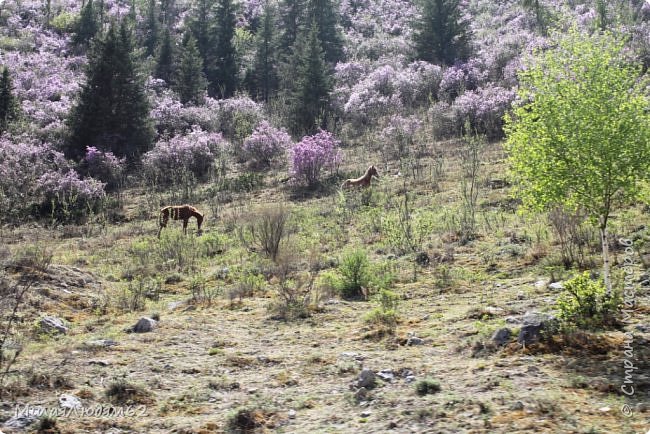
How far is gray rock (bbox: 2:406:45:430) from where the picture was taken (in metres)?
5.87

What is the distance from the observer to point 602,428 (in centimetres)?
507

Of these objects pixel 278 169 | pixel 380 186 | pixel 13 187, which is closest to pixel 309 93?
pixel 278 169

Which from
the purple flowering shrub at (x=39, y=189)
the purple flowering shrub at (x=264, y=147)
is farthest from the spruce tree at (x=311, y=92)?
the purple flowering shrub at (x=39, y=189)

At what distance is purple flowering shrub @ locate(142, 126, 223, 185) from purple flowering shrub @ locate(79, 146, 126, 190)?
132 centimetres

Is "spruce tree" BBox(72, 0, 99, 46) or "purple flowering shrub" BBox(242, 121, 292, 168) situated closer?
"purple flowering shrub" BBox(242, 121, 292, 168)

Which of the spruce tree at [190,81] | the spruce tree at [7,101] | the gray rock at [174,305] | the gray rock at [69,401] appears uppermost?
the spruce tree at [190,81]

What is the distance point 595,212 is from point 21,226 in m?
19.5

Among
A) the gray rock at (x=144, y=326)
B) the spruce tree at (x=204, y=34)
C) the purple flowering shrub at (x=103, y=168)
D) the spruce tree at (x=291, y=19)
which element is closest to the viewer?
the gray rock at (x=144, y=326)

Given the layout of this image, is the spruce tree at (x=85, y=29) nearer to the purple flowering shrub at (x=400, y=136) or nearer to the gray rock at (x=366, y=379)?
the purple flowering shrub at (x=400, y=136)

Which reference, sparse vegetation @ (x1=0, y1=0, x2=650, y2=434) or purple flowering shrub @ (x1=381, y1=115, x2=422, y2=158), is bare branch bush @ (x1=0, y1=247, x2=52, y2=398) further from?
purple flowering shrub @ (x1=381, y1=115, x2=422, y2=158)

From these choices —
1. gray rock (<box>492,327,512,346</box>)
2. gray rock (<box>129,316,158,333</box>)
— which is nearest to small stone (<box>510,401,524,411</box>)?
gray rock (<box>492,327,512,346</box>)

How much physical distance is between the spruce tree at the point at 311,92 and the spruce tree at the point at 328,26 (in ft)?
34.1

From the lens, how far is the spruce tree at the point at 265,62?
42719mm

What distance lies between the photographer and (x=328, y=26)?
4544 centimetres
